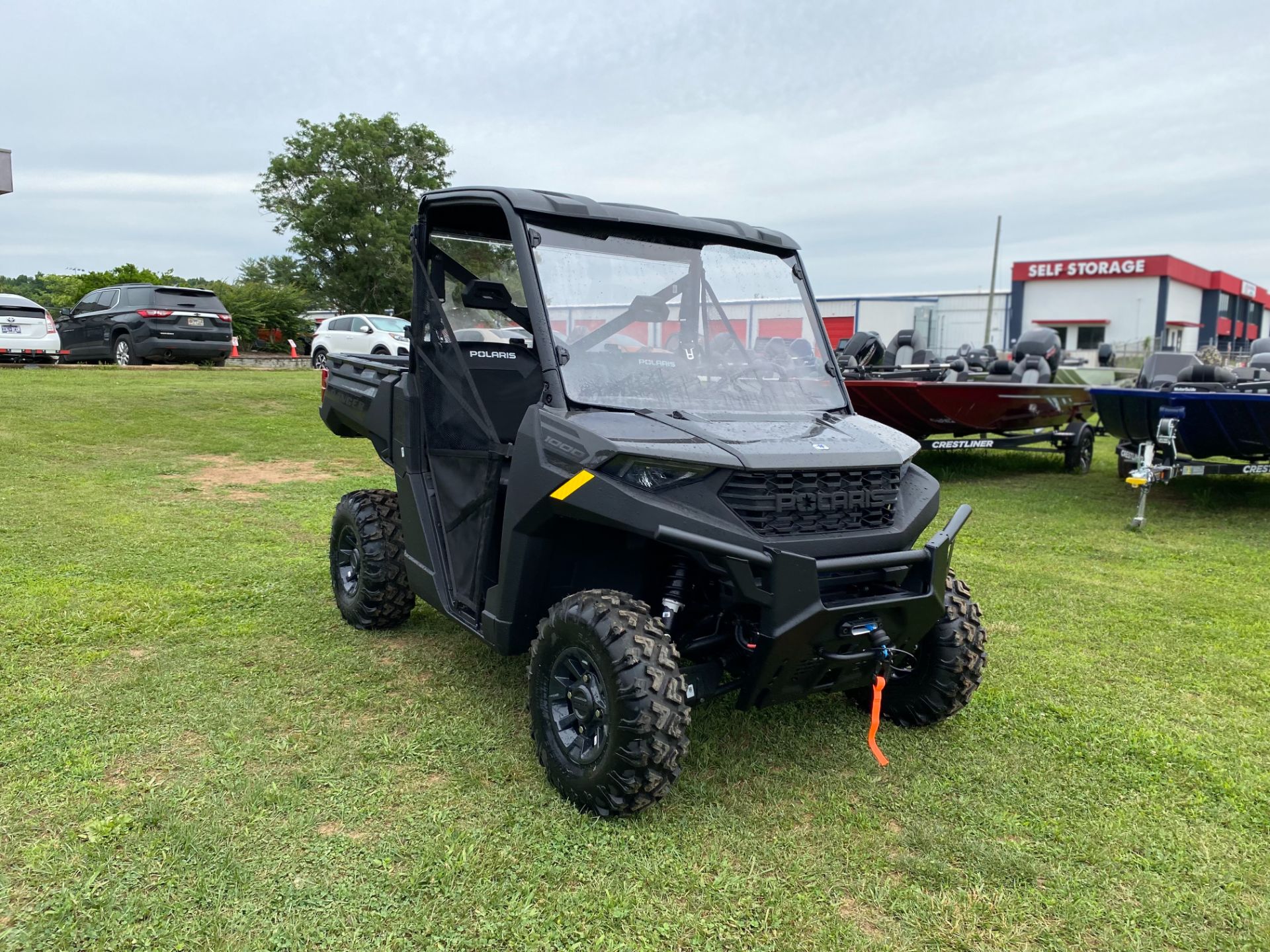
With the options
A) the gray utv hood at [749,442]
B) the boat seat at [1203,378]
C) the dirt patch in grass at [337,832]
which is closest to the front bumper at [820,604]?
the gray utv hood at [749,442]

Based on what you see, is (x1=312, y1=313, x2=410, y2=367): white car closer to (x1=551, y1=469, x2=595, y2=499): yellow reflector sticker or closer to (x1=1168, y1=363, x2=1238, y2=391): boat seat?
(x1=1168, y1=363, x2=1238, y2=391): boat seat

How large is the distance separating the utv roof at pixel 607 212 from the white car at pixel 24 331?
1629 cm

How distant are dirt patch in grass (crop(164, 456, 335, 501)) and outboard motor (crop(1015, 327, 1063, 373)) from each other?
341 inches

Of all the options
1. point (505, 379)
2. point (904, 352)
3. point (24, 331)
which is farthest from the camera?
point (24, 331)

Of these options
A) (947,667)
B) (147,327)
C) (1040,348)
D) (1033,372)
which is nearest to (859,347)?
(947,667)

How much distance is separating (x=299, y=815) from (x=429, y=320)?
2115 mm

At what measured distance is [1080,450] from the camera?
11508mm

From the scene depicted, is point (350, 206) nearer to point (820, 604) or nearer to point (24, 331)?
point (24, 331)

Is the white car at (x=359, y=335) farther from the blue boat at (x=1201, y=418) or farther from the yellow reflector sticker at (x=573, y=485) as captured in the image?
the yellow reflector sticker at (x=573, y=485)

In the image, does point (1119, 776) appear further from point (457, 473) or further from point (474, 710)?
point (457, 473)

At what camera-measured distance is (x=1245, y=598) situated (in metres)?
5.75

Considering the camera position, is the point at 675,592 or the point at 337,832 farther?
the point at 675,592

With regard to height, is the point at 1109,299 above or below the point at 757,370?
above

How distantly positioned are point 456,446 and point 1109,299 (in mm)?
54718
